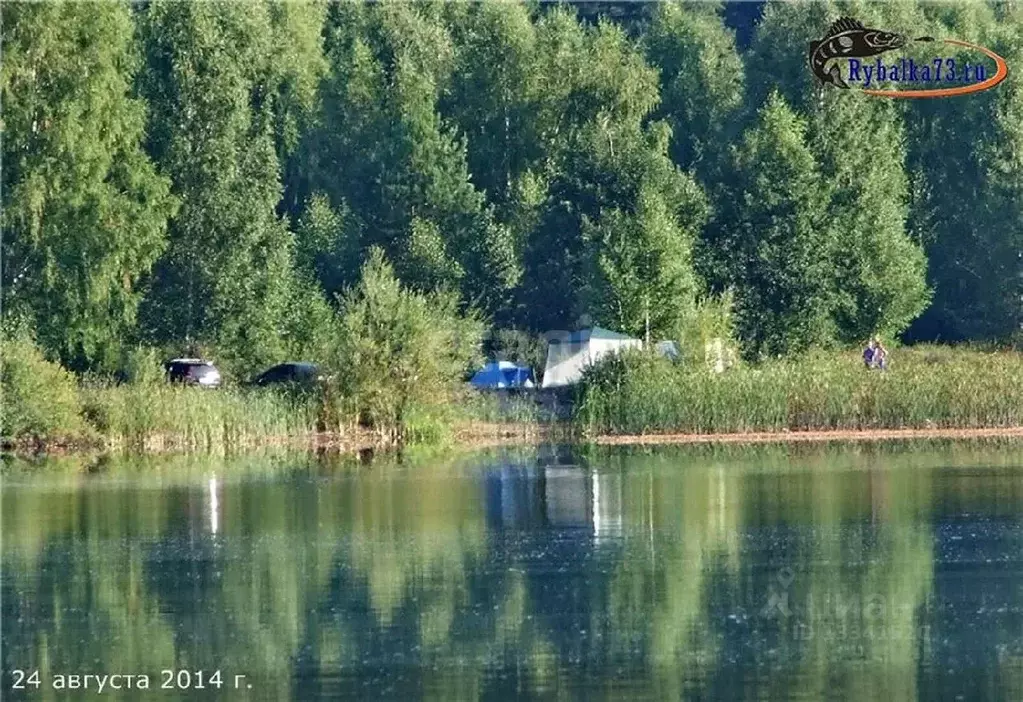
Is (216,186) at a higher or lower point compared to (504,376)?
higher

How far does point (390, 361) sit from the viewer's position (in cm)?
4197

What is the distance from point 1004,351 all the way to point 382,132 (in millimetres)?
20827

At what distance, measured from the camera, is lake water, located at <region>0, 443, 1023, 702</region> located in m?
17.3

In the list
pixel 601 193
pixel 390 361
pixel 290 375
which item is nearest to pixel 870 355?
pixel 390 361

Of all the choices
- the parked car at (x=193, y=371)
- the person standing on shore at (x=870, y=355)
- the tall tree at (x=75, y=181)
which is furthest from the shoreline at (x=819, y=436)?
the tall tree at (x=75, y=181)

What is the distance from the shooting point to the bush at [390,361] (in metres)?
42.0

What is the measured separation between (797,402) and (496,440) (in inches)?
239

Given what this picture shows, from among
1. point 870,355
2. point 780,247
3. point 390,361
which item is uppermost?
point 780,247

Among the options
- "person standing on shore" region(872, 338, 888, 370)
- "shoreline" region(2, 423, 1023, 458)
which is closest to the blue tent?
"person standing on shore" region(872, 338, 888, 370)

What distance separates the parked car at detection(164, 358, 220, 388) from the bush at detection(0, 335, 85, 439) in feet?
32.5

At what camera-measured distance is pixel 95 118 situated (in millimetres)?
51125

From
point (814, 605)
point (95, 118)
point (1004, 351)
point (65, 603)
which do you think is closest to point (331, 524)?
point (65, 603)

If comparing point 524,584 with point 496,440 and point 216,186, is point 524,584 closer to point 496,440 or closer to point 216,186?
point 496,440

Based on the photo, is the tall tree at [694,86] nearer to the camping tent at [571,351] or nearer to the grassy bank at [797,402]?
the camping tent at [571,351]
